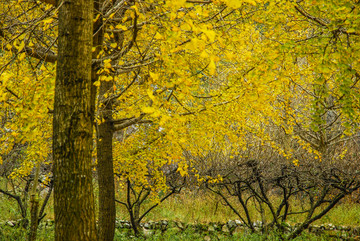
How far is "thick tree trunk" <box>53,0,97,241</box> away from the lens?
8.98 ft

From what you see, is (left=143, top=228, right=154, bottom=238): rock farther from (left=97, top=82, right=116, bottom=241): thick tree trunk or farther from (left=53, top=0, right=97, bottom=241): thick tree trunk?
(left=53, top=0, right=97, bottom=241): thick tree trunk

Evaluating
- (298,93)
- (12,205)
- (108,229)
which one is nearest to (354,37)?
(108,229)

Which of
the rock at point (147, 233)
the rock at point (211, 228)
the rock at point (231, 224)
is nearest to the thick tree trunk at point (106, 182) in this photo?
the rock at point (147, 233)

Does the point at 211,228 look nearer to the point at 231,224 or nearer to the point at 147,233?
the point at 231,224

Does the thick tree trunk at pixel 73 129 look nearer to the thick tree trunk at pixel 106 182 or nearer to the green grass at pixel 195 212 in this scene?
the thick tree trunk at pixel 106 182

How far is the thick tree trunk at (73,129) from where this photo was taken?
8.98ft

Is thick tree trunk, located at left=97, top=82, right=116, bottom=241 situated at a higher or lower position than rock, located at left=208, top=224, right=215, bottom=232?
higher

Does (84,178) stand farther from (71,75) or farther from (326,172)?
(326,172)

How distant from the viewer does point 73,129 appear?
9.16ft

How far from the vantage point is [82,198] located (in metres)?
2.77

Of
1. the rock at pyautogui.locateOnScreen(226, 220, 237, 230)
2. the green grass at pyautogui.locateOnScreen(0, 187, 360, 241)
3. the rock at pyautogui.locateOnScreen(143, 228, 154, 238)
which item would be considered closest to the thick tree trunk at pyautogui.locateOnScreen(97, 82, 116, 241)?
the rock at pyautogui.locateOnScreen(143, 228, 154, 238)

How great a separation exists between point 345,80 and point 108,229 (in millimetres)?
4317

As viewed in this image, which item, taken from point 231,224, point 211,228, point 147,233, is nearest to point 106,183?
point 147,233

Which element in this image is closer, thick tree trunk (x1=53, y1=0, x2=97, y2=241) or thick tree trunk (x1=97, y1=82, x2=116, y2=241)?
thick tree trunk (x1=53, y1=0, x2=97, y2=241)
